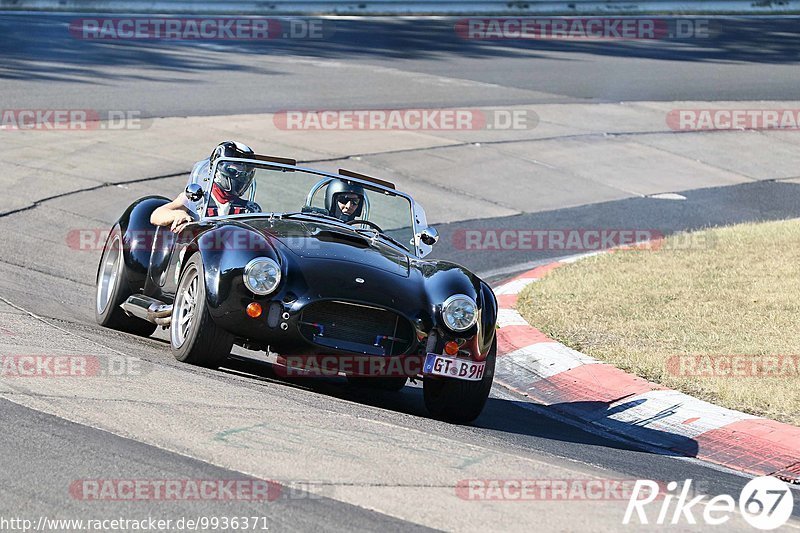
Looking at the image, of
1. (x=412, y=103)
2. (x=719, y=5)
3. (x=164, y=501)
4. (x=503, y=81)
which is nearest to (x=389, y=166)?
(x=412, y=103)

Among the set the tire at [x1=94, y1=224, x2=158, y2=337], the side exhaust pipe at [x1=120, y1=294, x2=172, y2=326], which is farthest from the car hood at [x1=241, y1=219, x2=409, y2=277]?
the tire at [x1=94, y1=224, x2=158, y2=337]

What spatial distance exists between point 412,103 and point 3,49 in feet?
23.7

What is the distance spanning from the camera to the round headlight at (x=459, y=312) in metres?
6.82

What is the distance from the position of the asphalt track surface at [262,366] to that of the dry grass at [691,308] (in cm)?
115

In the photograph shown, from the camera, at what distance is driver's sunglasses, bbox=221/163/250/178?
26.8ft

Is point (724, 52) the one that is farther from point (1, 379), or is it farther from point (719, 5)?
point (1, 379)

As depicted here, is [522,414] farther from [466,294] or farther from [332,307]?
[332,307]

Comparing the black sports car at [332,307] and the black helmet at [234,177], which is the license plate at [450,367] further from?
the black helmet at [234,177]

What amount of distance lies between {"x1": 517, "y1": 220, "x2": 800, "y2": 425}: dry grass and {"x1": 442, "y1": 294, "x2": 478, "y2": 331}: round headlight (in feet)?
6.22

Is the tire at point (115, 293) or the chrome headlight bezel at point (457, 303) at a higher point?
the chrome headlight bezel at point (457, 303)

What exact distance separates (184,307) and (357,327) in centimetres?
114

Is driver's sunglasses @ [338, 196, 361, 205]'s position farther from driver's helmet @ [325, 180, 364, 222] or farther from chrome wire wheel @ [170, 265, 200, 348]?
chrome wire wheel @ [170, 265, 200, 348]

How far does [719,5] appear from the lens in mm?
31047

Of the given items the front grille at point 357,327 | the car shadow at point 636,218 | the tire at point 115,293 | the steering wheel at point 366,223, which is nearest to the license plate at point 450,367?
the front grille at point 357,327
